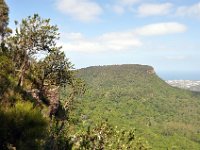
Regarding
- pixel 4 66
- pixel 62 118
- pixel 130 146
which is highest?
pixel 4 66

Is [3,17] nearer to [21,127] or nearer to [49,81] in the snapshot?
[49,81]

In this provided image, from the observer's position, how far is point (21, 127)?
60.1ft

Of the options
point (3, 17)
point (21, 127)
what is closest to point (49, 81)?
point (3, 17)

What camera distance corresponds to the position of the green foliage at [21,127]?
59.4ft

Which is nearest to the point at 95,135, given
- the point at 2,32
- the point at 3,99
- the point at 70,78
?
the point at 70,78

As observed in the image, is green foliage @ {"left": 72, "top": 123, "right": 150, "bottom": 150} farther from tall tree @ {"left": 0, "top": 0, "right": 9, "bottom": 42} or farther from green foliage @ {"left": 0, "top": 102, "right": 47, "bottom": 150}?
green foliage @ {"left": 0, "top": 102, "right": 47, "bottom": 150}

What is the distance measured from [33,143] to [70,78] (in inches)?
1215

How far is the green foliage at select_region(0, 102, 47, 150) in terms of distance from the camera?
18109 mm

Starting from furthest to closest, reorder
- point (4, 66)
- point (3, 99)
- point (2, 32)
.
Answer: point (2, 32), point (4, 66), point (3, 99)

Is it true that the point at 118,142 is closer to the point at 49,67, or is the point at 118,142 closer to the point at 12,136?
the point at 49,67

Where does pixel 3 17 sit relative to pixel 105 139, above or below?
above

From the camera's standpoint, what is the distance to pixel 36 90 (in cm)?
4316

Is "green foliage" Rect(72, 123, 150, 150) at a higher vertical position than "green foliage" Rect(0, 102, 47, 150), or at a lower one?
lower

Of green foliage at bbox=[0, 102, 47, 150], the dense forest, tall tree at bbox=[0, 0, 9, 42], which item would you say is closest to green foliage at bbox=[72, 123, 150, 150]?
the dense forest
